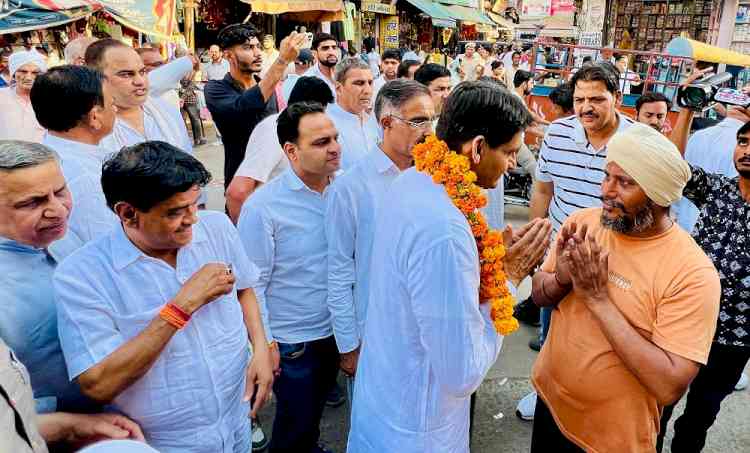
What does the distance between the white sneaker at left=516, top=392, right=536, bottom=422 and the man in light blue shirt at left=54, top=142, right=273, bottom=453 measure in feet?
6.94

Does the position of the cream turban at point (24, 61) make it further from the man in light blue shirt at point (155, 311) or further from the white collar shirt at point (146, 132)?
the man in light blue shirt at point (155, 311)

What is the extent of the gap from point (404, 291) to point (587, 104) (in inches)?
90.6

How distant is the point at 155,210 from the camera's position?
5.52 feet

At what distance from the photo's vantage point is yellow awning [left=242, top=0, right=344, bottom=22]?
477 inches

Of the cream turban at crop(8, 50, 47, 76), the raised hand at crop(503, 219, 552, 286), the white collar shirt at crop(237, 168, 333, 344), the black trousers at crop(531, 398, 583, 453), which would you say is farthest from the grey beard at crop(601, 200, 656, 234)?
the cream turban at crop(8, 50, 47, 76)

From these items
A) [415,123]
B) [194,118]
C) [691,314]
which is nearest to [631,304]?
[691,314]

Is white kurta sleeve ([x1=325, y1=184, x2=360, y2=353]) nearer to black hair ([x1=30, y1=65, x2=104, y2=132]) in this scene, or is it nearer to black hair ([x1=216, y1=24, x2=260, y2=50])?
black hair ([x1=30, y1=65, x2=104, y2=132])

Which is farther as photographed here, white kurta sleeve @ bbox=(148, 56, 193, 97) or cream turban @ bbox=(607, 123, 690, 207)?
white kurta sleeve @ bbox=(148, 56, 193, 97)

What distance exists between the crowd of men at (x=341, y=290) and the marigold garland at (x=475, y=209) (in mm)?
39

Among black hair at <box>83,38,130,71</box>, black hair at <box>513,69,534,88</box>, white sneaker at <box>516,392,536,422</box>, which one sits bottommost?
white sneaker at <box>516,392,536,422</box>

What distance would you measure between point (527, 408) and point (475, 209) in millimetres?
2057

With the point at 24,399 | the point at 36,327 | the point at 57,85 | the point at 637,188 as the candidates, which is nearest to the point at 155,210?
the point at 36,327

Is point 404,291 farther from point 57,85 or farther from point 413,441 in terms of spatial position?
point 57,85

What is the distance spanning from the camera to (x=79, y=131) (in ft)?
8.02
